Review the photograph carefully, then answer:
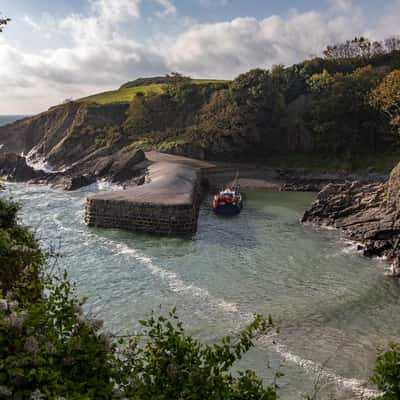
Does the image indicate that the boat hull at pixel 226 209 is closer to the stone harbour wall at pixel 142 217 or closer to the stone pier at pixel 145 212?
the stone pier at pixel 145 212

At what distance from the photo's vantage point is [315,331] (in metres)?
19.6

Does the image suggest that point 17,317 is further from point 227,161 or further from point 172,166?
point 227,161

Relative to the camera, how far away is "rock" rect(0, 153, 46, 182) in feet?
226

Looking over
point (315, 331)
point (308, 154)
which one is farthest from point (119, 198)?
point (308, 154)

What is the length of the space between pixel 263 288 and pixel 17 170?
5672cm

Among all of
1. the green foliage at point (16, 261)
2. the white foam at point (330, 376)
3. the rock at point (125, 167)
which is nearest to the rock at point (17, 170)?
the rock at point (125, 167)

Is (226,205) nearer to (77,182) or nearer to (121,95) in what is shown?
(77,182)

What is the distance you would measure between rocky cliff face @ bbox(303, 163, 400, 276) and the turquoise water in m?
1.57

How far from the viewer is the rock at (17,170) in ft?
226

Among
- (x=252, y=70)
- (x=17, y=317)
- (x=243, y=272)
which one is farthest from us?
(x=252, y=70)

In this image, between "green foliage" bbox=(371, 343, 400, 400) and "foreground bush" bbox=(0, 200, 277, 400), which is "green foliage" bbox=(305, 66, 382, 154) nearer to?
"green foliage" bbox=(371, 343, 400, 400)

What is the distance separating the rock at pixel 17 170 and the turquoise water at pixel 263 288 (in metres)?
30.9

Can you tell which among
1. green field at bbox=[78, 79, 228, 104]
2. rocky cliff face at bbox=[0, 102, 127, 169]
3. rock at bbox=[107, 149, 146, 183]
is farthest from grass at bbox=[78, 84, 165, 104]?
rock at bbox=[107, 149, 146, 183]

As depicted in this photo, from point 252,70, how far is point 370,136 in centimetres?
2524
